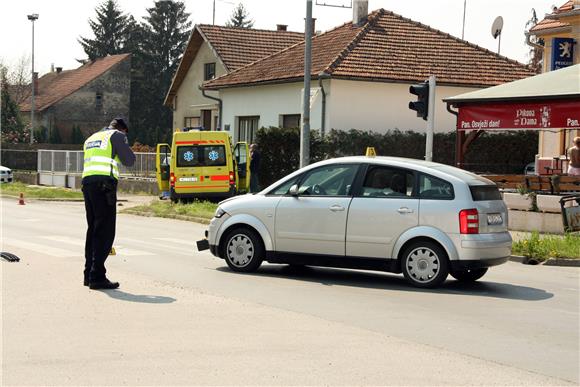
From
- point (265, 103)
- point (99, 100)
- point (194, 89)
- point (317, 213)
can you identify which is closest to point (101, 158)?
point (317, 213)

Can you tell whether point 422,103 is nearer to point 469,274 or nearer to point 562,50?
point 469,274

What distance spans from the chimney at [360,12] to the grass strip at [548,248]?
25.5 meters

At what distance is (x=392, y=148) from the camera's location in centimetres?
3516

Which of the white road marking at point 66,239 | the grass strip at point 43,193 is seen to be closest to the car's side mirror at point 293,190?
the white road marking at point 66,239

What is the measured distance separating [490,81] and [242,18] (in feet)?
233

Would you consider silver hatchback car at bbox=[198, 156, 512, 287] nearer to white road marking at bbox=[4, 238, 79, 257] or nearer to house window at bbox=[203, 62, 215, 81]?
white road marking at bbox=[4, 238, 79, 257]

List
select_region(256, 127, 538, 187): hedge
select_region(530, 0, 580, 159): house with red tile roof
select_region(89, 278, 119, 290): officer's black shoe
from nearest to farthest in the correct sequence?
1. select_region(89, 278, 119, 290): officer's black shoe
2. select_region(530, 0, 580, 159): house with red tile roof
3. select_region(256, 127, 538, 187): hedge

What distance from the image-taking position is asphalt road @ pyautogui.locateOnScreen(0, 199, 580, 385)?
7168 mm

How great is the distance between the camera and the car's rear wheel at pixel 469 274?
12.7 meters

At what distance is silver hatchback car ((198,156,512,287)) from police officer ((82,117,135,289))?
2.47 meters

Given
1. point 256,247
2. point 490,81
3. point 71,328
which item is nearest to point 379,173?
point 256,247

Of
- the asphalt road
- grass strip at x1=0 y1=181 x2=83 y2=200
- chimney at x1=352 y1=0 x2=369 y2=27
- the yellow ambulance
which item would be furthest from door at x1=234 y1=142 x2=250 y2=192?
the asphalt road

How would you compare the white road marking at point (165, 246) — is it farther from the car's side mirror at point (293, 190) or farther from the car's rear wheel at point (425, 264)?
the car's rear wheel at point (425, 264)

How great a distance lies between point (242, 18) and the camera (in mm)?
106875
